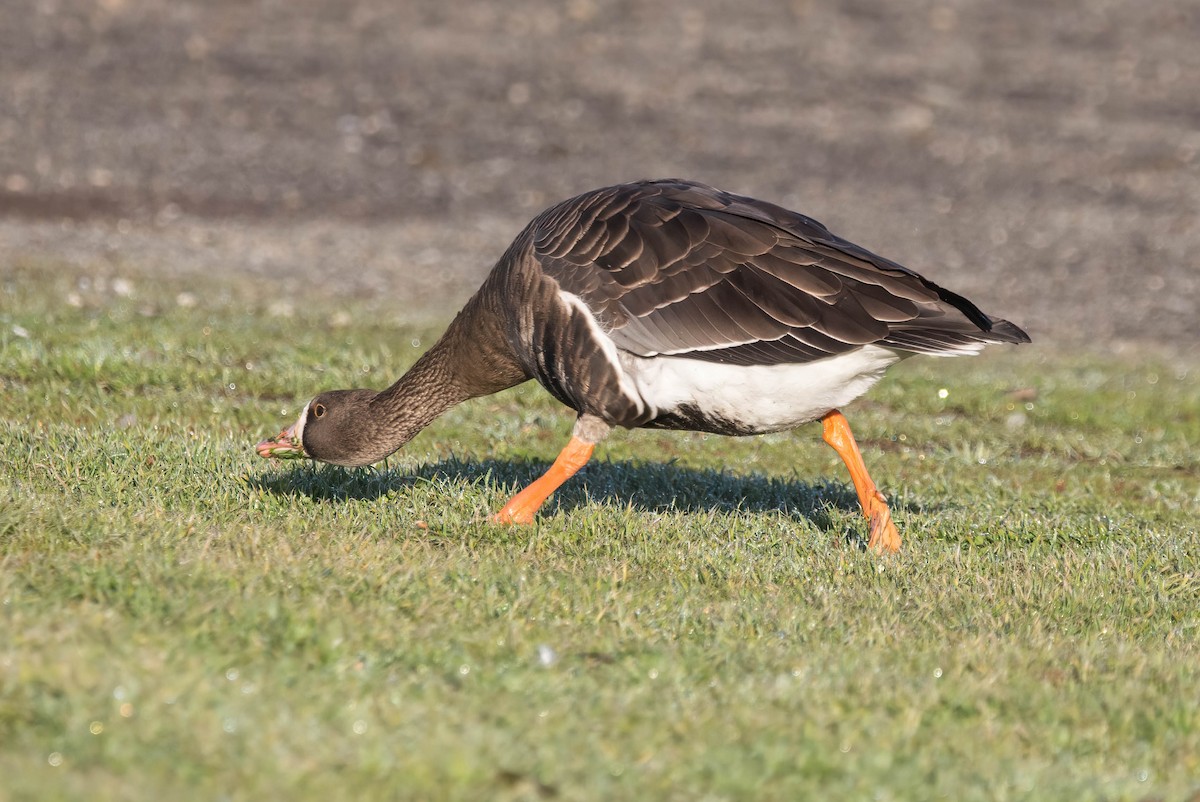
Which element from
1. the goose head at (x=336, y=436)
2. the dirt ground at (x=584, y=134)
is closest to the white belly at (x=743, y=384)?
the goose head at (x=336, y=436)

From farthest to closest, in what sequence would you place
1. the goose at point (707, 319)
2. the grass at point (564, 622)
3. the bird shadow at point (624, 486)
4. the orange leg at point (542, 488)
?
the bird shadow at point (624, 486)
the orange leg at point (542, 488)
the goose at point (707, 319)
the grass at point (564, 622)

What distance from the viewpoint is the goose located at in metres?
7.16

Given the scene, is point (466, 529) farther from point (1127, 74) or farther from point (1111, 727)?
point (1127, 74)

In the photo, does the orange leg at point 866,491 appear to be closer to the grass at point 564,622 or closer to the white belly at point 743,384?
the grass at point 564,622

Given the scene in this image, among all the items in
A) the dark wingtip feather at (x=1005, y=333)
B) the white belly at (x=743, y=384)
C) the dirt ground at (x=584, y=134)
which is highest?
the dark wingtip feather at (x=1005, y=333)

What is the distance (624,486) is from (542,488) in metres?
1.45

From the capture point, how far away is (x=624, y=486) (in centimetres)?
884

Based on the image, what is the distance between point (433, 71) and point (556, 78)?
2494 mm

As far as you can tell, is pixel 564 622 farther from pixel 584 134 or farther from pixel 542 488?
pixel 584 134

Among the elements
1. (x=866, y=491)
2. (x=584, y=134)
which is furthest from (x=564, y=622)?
(x=584, y=134)

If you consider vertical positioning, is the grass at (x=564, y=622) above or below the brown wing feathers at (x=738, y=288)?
below

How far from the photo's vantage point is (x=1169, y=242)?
23.1m

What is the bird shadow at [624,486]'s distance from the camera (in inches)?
313

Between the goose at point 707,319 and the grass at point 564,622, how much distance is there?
0.69 m
